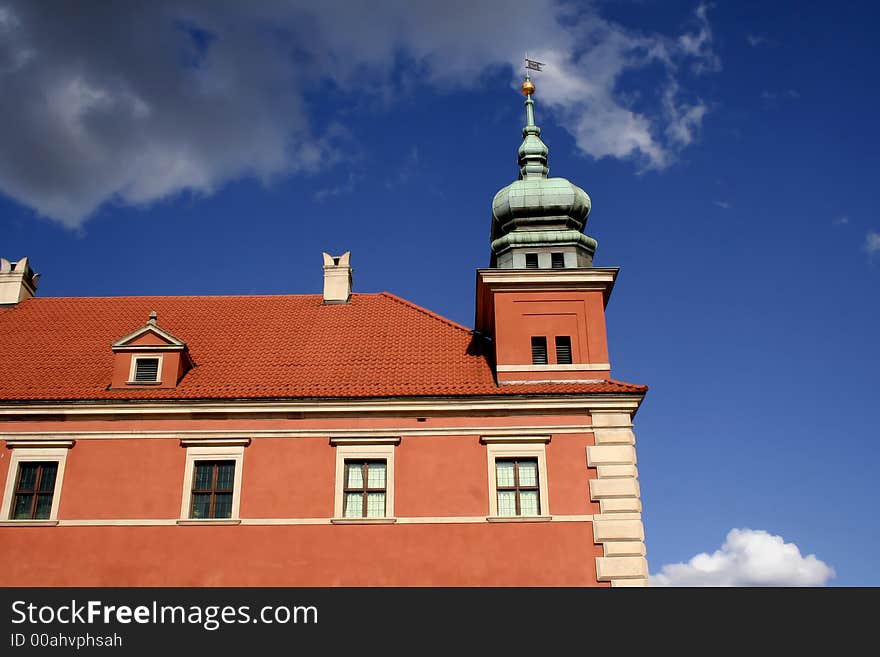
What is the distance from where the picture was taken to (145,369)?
22000 mm

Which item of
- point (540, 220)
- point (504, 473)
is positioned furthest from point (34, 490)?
point (540, 220)

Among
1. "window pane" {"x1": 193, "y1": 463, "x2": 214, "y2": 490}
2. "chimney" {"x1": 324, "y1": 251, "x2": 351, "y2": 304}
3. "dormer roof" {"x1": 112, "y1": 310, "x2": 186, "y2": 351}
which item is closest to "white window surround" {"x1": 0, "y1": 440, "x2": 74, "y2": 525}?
"dormer roof" {"x1": 112, "y1": 310, "x2": 186, "y2": 351}

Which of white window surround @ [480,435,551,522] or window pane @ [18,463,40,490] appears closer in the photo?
white window surround @ [480,435,551,522]

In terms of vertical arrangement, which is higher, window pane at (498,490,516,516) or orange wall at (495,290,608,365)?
orange wall at (495,290,608,365)

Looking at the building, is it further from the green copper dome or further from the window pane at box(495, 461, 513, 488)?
the green copper dome

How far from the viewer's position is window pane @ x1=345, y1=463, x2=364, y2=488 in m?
20.3

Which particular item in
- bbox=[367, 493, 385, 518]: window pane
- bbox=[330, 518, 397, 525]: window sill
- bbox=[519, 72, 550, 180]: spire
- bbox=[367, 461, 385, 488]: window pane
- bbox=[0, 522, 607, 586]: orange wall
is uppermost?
bbox=[519, 72, 550, 180]: spire

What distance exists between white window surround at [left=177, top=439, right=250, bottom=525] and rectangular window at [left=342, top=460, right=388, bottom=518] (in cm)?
235

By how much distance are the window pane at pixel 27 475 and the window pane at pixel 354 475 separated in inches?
274

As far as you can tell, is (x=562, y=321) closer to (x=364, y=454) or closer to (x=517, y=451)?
(x=517, y=451)

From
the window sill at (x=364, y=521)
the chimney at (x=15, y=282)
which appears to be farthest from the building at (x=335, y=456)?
the chimney at (x=15, y=282)

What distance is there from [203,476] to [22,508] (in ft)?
13.0
